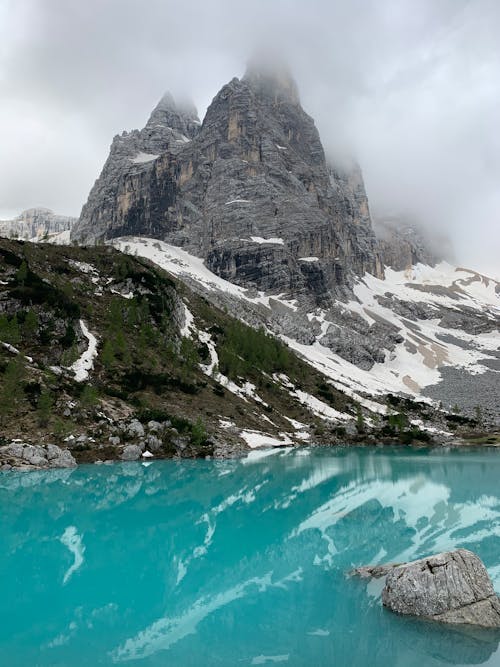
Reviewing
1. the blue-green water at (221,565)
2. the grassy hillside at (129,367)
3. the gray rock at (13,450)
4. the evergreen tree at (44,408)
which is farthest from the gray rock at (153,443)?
the gray rock at (13,450)

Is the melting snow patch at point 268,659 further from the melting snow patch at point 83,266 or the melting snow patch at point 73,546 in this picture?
the melting snow patch at point 83,266

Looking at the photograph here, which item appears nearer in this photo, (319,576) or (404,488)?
(319,576)

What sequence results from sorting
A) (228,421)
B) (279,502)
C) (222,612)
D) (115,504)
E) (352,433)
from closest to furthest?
(222,612) → (115,504) → (279,502) → (228,421) → (352,433)

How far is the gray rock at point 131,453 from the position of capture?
5891 centimetres

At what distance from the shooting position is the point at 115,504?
35.2 m

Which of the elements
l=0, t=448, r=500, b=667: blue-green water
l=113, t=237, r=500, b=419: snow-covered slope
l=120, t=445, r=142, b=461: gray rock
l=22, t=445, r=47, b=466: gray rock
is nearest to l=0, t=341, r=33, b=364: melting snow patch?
l=22, t=445, r=47, b=466: gray rock

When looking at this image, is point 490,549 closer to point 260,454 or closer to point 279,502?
point 279,502

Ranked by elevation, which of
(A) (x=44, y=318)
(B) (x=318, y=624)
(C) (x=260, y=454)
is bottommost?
(C) (x=260, y=454)

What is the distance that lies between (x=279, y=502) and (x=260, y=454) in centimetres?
3323

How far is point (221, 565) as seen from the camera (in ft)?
72.1

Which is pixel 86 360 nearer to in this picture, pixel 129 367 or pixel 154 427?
pixel 129 367

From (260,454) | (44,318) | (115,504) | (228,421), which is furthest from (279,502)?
(44,318)

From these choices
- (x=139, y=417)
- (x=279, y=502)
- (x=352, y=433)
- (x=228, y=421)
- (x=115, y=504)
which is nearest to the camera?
(x=115, y=504)

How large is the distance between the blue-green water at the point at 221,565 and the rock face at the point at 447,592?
0.65 m
